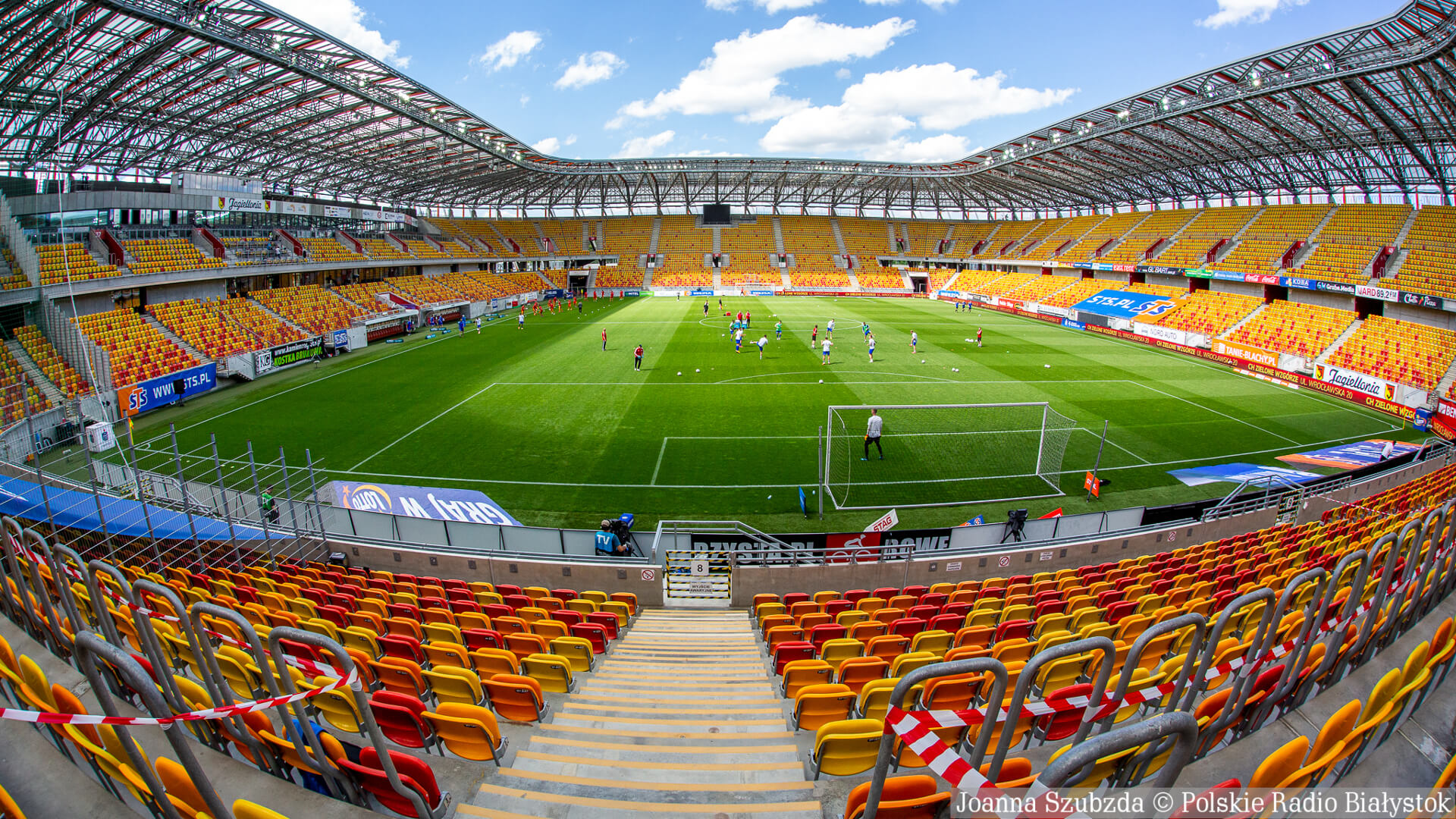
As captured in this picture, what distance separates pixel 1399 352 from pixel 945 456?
27.4 m

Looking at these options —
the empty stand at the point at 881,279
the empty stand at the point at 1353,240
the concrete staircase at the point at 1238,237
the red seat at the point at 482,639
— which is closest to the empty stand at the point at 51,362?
the red seat at the point at 482,639

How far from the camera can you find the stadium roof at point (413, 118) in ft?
79.3

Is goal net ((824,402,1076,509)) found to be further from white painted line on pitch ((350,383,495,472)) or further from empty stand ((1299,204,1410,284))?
empty stand ((1299,204,1410,284))

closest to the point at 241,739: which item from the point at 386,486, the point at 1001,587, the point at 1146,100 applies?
the point at 1001,587

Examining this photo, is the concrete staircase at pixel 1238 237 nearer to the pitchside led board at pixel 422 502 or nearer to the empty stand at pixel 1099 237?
the empty stand at pixel 1099 237

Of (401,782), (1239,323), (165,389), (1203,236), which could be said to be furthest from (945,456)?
(1203,236)

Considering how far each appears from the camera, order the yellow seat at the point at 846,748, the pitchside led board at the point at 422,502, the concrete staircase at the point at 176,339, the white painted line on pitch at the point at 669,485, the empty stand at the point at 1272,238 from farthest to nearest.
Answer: the empty stand at the point at 1272,238 → the concrete staircase at the point at 176,339 → the white painted line on pitch at the point at 669,485 → the pitchside led board at the point at 422,502 → the yellow seat at the point at 846,748

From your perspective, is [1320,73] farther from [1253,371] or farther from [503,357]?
[503,357]

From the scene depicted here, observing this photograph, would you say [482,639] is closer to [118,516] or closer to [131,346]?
[118,516]

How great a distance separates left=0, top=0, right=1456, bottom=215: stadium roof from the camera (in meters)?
24.2

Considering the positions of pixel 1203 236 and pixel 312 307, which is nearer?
pixel 312 307

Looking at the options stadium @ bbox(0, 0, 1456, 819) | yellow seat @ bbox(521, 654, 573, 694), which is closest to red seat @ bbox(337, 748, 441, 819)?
stadium @ bbox(0, 0, 1456, 819)

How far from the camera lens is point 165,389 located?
25812mm

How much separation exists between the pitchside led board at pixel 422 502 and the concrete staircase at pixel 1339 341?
131ft
